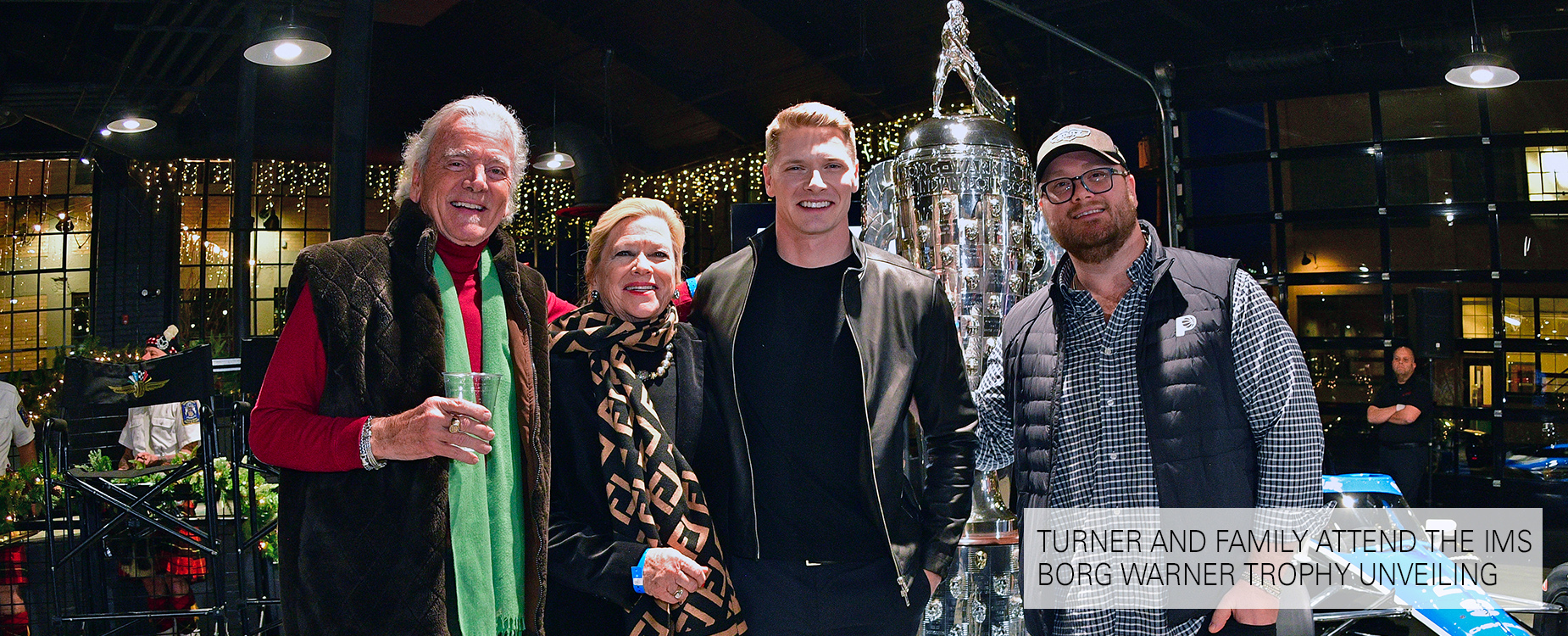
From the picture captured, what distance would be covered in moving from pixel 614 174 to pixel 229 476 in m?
7.79

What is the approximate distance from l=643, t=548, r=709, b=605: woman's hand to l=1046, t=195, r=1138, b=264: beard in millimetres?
1020

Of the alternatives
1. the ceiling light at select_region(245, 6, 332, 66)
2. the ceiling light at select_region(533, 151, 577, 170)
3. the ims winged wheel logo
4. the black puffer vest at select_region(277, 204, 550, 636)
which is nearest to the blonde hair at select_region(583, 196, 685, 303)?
the black puffer vest at select_region(277, 204, 550, 636)

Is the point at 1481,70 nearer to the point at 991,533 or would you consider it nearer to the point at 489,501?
the point at 991,533

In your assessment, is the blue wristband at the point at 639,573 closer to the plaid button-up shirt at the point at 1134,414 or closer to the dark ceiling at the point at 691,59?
the plaid button-up shirt at the point at 1134,414

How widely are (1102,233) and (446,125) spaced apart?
128 cm

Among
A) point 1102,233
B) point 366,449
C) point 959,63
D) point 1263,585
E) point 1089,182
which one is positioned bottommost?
point 1263,585

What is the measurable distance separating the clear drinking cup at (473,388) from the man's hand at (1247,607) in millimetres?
1414

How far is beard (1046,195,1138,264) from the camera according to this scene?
2.10 meters

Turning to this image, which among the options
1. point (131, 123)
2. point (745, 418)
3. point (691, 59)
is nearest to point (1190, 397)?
point (745, 418)

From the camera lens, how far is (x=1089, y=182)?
6.93 ft

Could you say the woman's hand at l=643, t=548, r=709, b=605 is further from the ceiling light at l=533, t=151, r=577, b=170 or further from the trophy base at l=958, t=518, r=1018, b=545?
the ceiling light at l=533, t=151, r=577, b=170

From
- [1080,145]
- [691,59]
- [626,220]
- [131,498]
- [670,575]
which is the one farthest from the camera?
[691,59]

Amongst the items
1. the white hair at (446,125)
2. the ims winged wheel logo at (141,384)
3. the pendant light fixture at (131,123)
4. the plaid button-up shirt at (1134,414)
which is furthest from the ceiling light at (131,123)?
the plaid button-up shirt at (1134,414)

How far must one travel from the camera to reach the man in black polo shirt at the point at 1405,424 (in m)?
7.71
